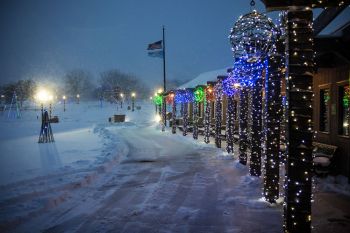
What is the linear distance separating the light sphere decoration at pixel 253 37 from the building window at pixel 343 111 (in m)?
4.29

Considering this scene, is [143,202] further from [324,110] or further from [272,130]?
[324,110]

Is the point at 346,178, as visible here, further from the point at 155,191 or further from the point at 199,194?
the point at 155,191

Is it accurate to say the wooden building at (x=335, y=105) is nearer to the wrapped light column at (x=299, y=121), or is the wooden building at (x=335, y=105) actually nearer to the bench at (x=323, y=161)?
the bench at (x=323, y=161)

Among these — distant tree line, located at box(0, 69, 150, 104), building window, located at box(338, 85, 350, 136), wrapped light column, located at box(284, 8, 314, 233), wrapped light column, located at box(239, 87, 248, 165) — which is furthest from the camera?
distant tree line, located at box(0, 69, 150, 104)

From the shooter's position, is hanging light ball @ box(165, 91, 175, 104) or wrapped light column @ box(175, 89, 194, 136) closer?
wrapped light column @ box(175, 89, 194, 136)

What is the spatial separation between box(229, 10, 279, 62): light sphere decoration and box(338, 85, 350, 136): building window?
429 centimetres

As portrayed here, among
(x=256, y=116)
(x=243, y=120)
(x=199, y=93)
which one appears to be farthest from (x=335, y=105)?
(x=199, y=93)

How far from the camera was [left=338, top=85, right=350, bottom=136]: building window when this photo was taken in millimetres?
11281

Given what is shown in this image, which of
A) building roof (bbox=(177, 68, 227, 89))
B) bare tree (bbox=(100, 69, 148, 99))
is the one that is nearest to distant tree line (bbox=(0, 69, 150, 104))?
bare tree (bbox=(100, 69, 148, 99))

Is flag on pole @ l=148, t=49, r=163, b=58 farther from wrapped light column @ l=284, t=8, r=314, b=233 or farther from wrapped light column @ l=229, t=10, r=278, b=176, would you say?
wrapped light column @ l=284, t=8, r=314, b=233

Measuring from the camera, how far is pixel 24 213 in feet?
24.3

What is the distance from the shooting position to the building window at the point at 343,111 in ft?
37.0

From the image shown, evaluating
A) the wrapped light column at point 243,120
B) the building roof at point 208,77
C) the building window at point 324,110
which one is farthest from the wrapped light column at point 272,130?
the building roof at point 208,77

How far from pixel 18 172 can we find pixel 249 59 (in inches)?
316
